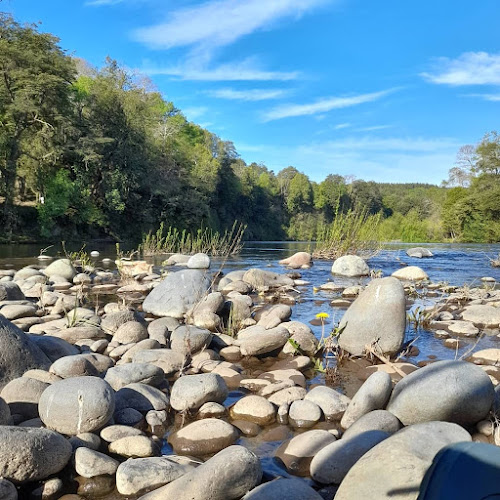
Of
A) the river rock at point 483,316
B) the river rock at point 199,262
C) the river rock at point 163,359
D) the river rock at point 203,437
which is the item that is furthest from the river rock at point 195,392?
the river rock at point 199,262

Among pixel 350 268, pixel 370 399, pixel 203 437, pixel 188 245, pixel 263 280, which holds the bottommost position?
pixel 203 437

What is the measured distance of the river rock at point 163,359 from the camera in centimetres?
454

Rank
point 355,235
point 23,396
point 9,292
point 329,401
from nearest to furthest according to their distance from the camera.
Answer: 1. point 23,396
2. point 329,401
3. point 9,292
4. point 355,235

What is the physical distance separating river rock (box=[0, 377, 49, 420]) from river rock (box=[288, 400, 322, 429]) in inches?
77.4

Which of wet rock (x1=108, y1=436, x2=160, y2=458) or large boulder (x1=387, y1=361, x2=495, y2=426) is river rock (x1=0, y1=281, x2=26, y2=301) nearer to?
wet rock (x1=108, y1=436, x2=160, y2=458)

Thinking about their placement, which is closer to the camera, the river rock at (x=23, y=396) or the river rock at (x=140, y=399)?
the river rock at (x=23, y=396)

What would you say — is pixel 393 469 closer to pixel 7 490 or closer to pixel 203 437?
pixel 203 437

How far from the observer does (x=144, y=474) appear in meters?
2.64

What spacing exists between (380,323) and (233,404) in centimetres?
211

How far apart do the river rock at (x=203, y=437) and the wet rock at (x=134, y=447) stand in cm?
20

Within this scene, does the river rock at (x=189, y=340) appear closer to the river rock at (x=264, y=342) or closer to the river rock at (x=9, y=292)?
the river rock at (x=264, y=342)

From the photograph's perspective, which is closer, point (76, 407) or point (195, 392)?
point (76, 407)

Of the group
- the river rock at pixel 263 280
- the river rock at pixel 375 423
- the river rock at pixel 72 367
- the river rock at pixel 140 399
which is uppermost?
the river rock at pixel 263 280

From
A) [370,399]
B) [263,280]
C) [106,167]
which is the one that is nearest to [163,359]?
[370,399]
